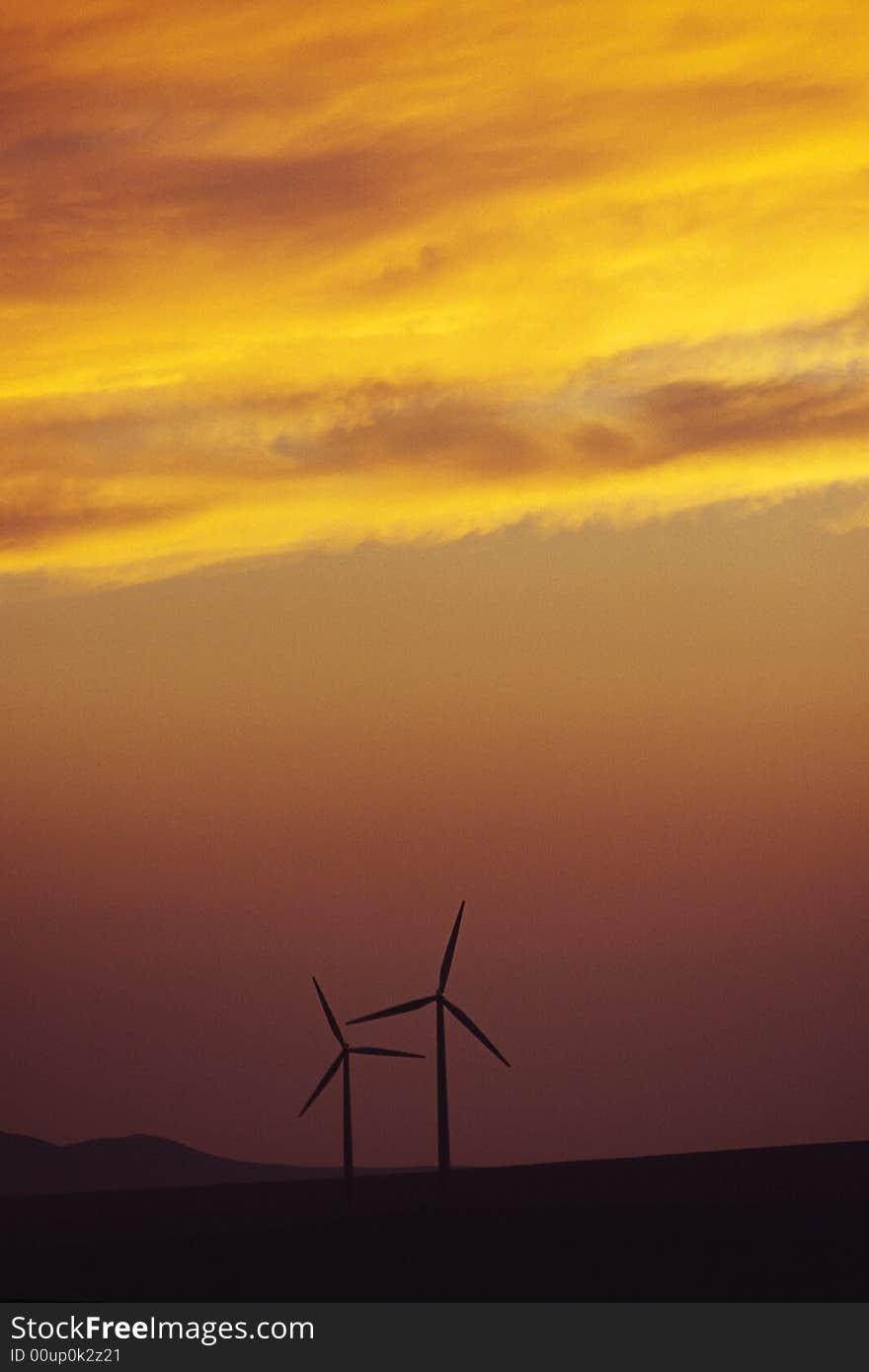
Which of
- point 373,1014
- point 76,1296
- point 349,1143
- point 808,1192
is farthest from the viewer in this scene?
point 808,1192

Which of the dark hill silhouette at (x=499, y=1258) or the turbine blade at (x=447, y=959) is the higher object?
the turbine blade at (x=447, y=959)

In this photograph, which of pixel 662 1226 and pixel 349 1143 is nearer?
pixel 662 1226

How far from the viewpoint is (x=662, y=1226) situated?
12462 centimetres

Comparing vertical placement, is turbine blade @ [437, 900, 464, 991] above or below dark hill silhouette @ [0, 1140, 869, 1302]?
above

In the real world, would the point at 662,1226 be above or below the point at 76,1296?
above

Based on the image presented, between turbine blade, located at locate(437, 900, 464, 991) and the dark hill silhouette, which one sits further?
turbine blade, located at locate(437, 900, 464, 991)

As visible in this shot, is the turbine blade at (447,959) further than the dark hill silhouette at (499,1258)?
Yes
